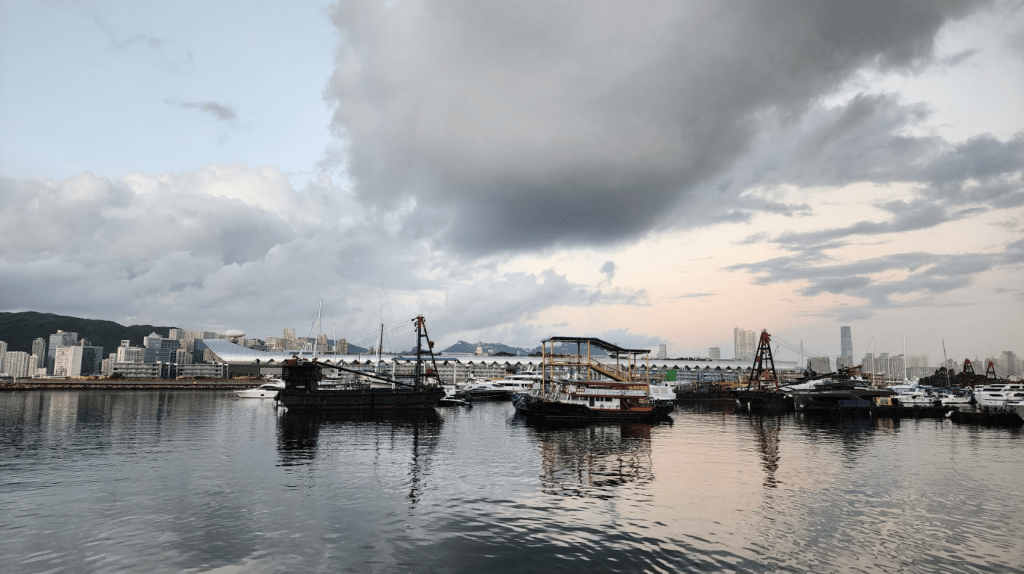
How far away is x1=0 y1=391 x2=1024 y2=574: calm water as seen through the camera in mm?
21375

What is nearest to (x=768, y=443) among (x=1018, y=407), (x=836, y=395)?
(x=1018, y=407)

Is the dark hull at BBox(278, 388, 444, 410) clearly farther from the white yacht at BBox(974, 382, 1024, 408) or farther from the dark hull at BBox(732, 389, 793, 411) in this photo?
the white yacht at BBox(974, 382, 1024, 408)

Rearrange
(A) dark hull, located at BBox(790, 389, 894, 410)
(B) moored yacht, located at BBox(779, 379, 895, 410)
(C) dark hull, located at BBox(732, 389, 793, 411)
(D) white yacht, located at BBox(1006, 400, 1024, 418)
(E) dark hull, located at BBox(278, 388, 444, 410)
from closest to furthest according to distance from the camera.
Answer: (D) white yacht, located at BBox(1006, 400, 1024, 418) → (E) dark hull, located at BBox(278, 388, 444, 410) → (A) dark hull, located at BBox(790, 389, 894, 410) → (B) moored yacht, located at BBox(779, 379, 895, 410) → (C) dark hull, located at BBox(732, 389, 793, 411)

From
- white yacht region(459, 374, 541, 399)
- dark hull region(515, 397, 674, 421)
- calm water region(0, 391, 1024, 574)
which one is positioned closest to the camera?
calm water region(0, 391, 1024, 574)

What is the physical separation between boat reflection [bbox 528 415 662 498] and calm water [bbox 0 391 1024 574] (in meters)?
0.32

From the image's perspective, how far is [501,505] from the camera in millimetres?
29578

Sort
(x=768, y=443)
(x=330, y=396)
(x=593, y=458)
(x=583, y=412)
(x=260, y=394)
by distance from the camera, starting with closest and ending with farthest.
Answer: (x=593, y=458)
(x=768, y=443)
(x=583, y=412)
(x=330, y=396)
(x=260, y=394)

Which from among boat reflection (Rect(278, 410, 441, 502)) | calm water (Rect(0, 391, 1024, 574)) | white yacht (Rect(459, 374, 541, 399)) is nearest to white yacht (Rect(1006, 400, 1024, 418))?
calm water (Rect(0, 391, 1024, 574))

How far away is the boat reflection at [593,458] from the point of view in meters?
34.4

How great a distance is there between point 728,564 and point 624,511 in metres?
7.96

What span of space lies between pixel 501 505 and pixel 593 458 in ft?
57.1

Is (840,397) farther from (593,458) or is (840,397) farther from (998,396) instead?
(593,458)

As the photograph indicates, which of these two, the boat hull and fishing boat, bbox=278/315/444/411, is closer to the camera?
fishing boat, bbox=278/315/444/411

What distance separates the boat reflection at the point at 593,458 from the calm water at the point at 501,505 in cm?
32
